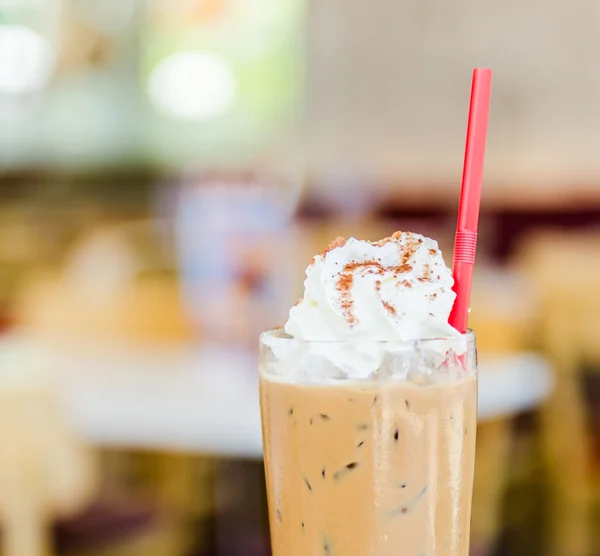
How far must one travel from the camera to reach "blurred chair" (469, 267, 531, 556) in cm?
266

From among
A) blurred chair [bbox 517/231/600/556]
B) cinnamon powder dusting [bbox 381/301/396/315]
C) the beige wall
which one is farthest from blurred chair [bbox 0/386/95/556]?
the beige wall

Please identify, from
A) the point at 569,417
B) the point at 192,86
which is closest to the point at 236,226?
the point at 192,86

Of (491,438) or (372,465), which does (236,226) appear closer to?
(491,438)

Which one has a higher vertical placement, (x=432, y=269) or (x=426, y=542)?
(x=432, y=269)

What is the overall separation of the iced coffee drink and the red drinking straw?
0.07 ft

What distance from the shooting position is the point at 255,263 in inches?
165

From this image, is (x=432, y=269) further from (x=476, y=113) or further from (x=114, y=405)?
(x=114, y=405)

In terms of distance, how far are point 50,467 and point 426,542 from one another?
193cm

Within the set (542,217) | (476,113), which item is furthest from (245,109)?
(476,113)

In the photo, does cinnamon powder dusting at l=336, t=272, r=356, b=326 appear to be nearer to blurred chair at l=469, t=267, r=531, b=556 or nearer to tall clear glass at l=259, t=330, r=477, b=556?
tall clear glass at l=259, t=330, r=477, b=556

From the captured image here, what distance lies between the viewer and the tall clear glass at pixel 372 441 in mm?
811

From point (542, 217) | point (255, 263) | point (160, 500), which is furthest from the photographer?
point (542, 217)

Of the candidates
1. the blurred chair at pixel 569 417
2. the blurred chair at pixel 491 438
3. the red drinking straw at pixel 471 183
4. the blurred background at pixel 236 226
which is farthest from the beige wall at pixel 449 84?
the red drinking straw at pixel 471 183

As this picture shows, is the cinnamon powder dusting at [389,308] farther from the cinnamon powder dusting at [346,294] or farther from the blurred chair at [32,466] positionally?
the blurred chair at [32,466]
